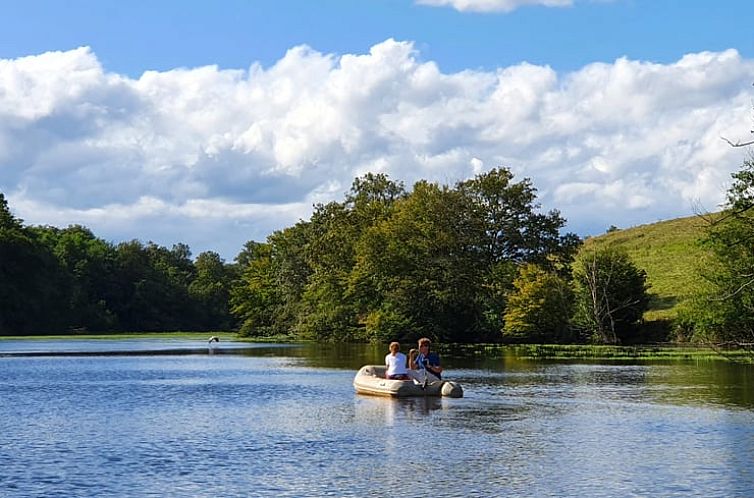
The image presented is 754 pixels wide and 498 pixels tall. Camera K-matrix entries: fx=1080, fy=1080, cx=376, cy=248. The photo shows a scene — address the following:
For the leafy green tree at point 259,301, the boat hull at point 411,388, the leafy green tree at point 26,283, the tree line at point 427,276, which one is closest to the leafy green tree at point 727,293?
the tree line at point 427,276

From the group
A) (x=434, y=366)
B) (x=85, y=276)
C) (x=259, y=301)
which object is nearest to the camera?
(x=434, y=366)

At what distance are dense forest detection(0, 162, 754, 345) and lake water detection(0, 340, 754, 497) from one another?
14.5 metres

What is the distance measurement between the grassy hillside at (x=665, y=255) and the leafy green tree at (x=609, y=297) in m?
2.25

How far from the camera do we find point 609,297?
7819 centimetres

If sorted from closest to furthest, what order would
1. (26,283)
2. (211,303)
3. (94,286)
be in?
(26,283) < (94,286) < (211,303)

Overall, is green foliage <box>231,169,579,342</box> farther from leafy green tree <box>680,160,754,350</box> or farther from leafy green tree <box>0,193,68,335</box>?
leafy green tree <box>0,193,68,335</box>

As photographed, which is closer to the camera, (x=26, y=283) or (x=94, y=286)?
(x=26, y=283)

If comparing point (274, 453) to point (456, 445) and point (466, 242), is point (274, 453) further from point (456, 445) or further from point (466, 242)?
point (466, 242)

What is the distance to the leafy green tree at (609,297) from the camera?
7756cm

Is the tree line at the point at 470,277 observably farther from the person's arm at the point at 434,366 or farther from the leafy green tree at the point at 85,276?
the leafy green tree at the point at 85,276

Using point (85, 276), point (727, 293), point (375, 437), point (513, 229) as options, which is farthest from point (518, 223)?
point (85, 276)

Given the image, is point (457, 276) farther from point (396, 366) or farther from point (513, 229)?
point (396, 366)

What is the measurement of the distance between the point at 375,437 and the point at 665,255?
74497mm

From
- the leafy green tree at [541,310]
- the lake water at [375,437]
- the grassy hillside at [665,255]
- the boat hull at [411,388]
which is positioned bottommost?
the lake water at [375,437]
